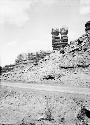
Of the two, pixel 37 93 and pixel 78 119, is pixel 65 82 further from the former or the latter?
pixel 78 119

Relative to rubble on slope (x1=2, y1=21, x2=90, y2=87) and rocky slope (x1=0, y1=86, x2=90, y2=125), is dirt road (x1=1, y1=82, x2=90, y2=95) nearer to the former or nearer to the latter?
rocky slope (x1=0, y1=86, x2=90, y2=125)

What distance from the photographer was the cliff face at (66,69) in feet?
106

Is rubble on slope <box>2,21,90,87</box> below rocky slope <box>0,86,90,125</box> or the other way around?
the other way around

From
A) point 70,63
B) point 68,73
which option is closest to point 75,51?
point 70,63

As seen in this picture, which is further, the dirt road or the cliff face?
the cliff face

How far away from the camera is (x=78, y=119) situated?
21.2 metres

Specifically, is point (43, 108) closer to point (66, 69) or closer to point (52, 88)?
point (52, 88)

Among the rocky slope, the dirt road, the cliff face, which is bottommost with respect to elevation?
the rocky slope

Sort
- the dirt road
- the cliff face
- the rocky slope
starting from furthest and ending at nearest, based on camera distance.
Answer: the cliff face → the dirt road → the rocky slope

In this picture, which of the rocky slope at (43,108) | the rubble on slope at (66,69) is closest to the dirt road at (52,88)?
the rocky slope at (43,108)

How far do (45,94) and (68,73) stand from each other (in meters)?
8.81

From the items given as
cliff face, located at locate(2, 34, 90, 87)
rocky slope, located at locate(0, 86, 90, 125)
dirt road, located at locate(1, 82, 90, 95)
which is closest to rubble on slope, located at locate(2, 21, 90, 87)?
cliff face, located at locate(2, 34, 90, 87)

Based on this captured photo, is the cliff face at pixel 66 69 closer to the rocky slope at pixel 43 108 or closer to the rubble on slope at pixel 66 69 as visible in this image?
the rubble on slope at pixel 66 69

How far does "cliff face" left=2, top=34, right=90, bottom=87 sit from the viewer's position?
1271 inches
